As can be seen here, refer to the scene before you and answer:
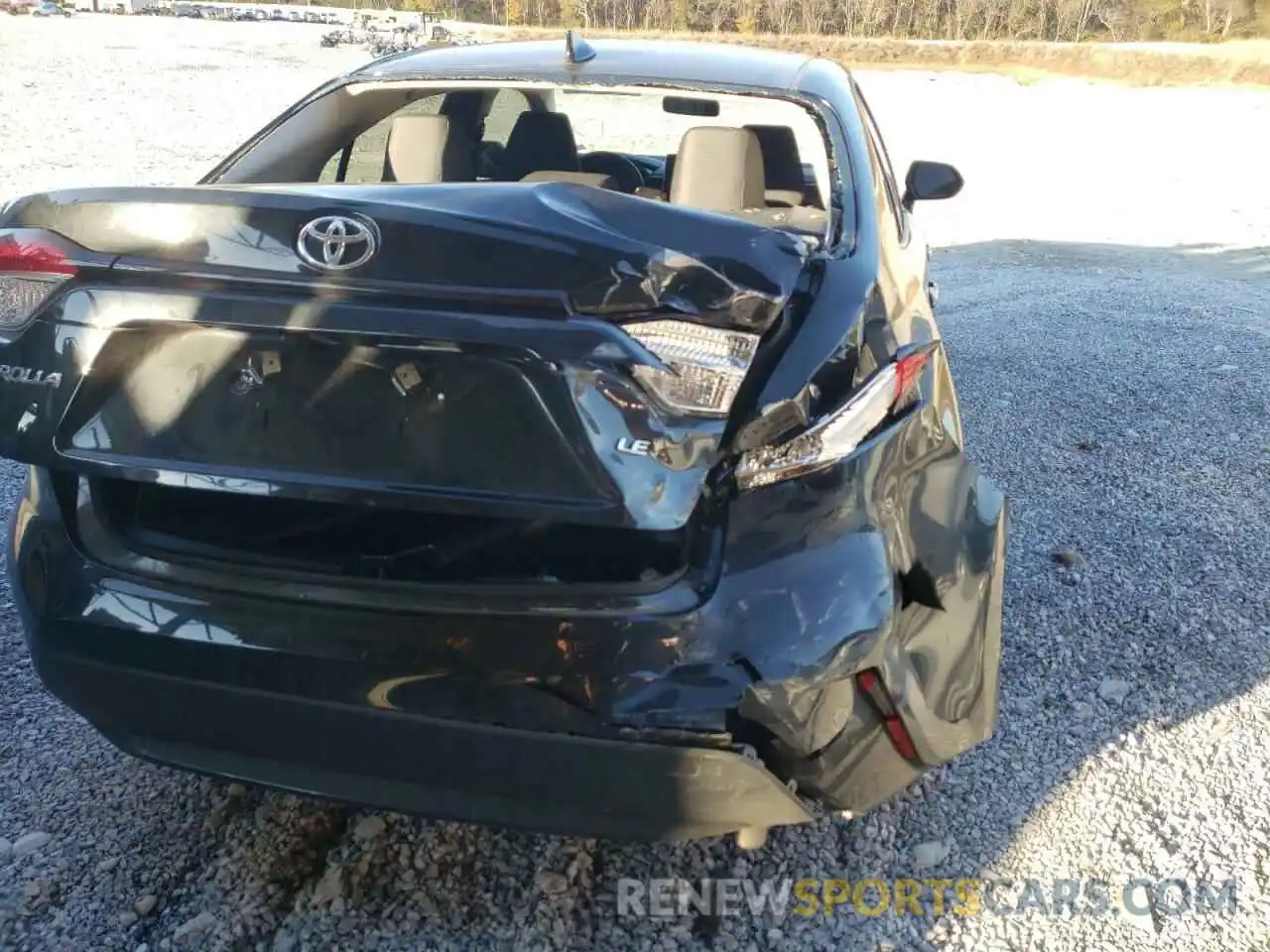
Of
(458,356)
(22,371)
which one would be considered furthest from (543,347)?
(22,371)

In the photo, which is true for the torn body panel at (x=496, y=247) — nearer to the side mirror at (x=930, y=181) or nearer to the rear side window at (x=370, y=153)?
the rear side window at (x=370, y=153)

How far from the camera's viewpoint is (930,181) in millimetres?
4117

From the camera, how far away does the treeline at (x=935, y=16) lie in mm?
59031

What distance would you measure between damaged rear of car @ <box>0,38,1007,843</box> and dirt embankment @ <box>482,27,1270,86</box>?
3949 centimetres

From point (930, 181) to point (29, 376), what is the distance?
3.21m

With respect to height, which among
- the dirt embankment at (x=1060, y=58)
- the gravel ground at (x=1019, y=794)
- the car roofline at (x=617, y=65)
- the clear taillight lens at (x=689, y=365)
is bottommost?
the dirt embankment at (x=1060, y=58)

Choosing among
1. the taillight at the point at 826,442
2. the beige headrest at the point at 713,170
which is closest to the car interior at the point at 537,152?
the beige headrest at the point at 713,170

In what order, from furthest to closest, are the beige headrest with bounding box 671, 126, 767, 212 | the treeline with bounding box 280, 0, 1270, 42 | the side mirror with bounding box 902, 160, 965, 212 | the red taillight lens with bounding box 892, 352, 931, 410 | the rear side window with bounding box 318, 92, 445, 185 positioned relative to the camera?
the treeline with bounding box 280, 0, 1270, 42, the side mirror with bounding box 902, 160, 965, 212, the rear side window with bounding box 318, 92, 445, 185, the beige headrest with bounding box 671, 126, 767, 212, the red taillight lens with bounding box 892, 352, 931, 410

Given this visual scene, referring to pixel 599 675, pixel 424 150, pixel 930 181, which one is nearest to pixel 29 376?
pixel 599 675

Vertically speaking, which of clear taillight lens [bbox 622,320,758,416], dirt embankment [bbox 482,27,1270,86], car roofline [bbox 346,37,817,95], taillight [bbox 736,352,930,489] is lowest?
dirt embankment [bbox 482,27,1270,86]

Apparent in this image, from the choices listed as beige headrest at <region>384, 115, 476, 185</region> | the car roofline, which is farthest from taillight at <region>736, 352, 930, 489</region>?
beige headrest at <region>384, 115, 476, 185</region>

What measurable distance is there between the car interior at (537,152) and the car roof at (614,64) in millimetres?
54

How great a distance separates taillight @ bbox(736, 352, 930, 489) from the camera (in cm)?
177

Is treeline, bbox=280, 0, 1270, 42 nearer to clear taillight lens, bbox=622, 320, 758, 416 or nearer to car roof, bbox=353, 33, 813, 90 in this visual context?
car roof, bbox=353, 33, 813, 90
